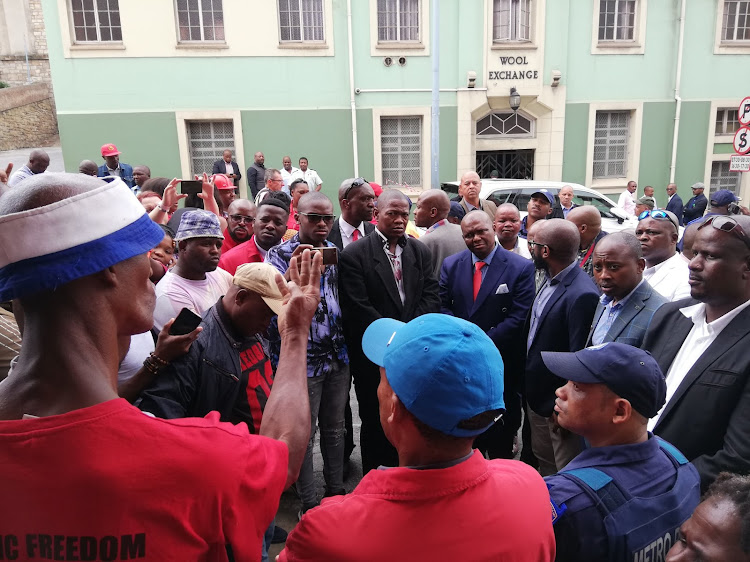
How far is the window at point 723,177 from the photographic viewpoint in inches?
640

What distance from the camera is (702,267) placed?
2439 millimetres

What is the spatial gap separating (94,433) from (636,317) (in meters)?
2.83

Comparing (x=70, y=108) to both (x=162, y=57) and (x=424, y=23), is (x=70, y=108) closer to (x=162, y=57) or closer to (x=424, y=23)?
(x=162, y=57)

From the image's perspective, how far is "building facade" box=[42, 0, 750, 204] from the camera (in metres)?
13.0

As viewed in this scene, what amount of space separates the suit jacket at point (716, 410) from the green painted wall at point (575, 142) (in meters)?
14.1

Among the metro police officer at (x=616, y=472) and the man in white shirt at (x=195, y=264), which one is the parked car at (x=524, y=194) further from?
the metro police officer at (x=616, y=472)

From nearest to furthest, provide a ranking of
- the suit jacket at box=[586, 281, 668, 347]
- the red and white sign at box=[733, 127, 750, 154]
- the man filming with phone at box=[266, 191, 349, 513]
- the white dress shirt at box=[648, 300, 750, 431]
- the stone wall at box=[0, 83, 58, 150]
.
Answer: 1. the white dress shirt at box=[648, 300, 750, 431]
2. the suit jacket at box=[586, 281, 668, 347]
3. the man filming with phone at box=[266, 191, 349, 513]
4. the red and white sign at box=[733, 127, 750, 154]
5. the stone wall at box=[0, 83, 58, 150]

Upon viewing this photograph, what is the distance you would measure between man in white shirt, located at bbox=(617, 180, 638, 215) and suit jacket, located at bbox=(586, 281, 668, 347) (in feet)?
40.7

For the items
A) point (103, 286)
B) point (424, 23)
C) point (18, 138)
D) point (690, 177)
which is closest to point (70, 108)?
point (424, 23)

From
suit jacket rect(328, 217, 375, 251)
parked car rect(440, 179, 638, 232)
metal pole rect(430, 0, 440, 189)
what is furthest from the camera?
metal pole rect(430, 0, 440, 189)

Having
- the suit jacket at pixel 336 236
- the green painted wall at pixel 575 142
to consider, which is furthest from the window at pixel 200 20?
the suit jacket at pixel 336 236

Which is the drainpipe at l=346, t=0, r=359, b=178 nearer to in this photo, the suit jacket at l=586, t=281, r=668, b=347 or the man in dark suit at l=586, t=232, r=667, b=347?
the man in dark suit at l=586, t=232, r=667, b=347

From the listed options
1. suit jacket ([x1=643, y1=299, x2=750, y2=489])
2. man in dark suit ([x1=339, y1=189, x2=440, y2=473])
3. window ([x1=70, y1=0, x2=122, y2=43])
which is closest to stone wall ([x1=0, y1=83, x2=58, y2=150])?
window ([x1=70, y1=0, x2=122, y2=43])

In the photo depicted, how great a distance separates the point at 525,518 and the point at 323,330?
7.51 feet
